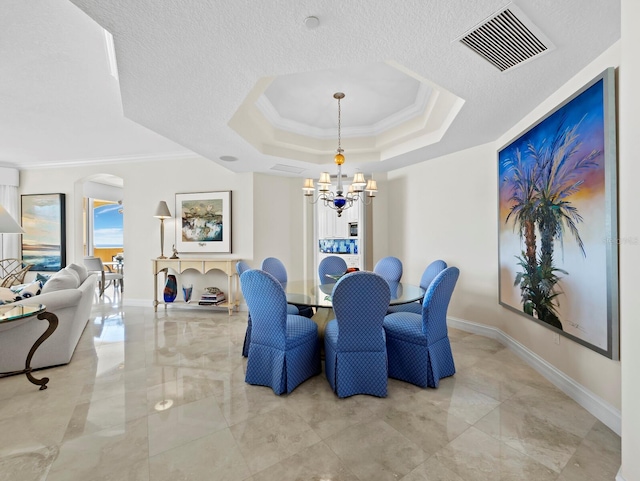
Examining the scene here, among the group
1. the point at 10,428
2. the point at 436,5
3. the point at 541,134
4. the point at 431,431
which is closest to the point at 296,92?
the point at 436,5

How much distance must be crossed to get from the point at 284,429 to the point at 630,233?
6.93ft

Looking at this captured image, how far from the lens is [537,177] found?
258 centimetres

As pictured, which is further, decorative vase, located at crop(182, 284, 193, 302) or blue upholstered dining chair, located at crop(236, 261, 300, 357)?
decorative vase, located at crop(182, 284, 193, 302)

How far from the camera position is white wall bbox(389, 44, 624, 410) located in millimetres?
2148

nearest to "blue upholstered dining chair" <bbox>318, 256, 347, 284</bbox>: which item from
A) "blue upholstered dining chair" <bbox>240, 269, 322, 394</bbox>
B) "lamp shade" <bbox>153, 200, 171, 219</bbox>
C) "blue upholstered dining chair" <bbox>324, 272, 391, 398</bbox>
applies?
"blue upholstered dining chair" <bbox>240, 269, 322, 394</bbox>

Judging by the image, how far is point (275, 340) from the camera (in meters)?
2.31

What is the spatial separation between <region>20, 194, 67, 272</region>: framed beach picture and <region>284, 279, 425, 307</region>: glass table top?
518 centimetres

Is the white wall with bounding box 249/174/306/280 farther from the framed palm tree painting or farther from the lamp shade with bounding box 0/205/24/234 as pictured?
the framed palm tree painting

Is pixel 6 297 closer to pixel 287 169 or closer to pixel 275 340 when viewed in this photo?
pixel 275 340

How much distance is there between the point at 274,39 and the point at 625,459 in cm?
277

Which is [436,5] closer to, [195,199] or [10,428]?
[10,428]

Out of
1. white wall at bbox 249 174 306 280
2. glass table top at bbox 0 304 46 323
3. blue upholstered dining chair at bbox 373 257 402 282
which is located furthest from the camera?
white wall at bbox 249 174 306 280

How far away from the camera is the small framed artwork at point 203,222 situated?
504 cm

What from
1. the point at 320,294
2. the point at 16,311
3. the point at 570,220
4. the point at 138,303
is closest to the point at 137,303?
the point at 138,303
